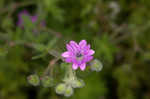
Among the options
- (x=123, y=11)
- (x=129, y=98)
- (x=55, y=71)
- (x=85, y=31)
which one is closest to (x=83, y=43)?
(x=55, y=71)

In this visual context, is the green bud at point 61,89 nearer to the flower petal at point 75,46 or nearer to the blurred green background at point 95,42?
the flower petal at point 75,46

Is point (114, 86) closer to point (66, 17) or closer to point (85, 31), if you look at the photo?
point (85, 31)

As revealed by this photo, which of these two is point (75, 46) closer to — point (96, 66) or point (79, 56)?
point (79, 56)

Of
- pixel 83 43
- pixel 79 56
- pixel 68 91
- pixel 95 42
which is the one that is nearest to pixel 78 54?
pixel 79 56

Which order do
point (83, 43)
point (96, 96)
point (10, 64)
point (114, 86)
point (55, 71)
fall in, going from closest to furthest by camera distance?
point (83, 43) < point (55, 71) < point (10, 64) < point (96, 96) < point (114, 86)

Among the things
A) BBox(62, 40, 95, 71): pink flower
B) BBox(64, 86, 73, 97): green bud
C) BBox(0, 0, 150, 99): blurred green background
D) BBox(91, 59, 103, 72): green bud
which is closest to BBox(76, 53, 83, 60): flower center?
BBox(62, 40, 95, 71): pink flower

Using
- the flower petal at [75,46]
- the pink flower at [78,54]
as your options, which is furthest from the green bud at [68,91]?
the flower petal at [75,46]
